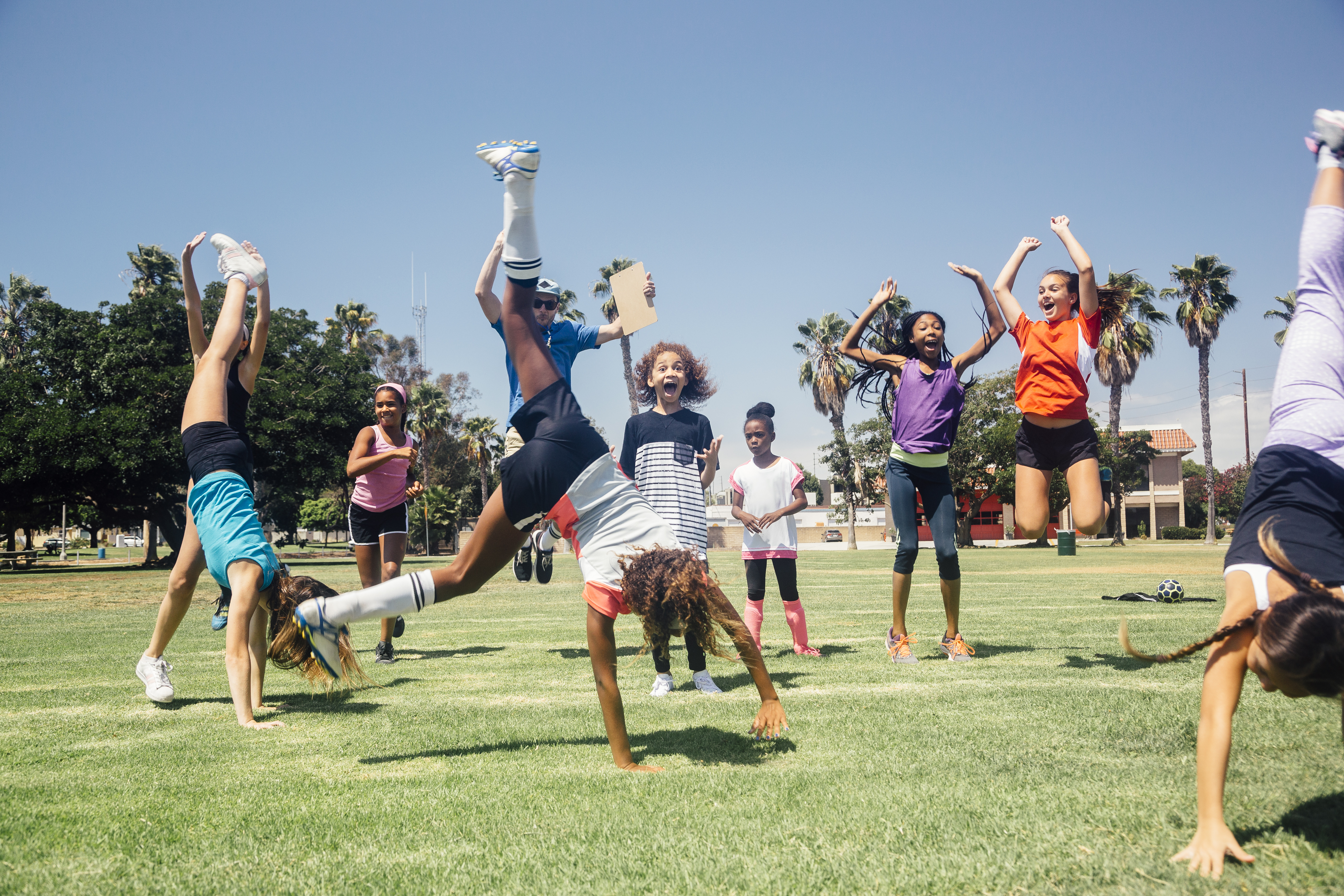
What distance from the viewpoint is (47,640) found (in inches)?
344

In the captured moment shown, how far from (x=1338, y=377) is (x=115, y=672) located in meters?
7.84

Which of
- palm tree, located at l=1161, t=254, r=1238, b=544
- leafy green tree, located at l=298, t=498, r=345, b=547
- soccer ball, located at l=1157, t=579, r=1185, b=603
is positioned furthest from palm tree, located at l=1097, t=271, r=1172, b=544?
leafy green tree, located at l=298, t=498, r=345, b=547

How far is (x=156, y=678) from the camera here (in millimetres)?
5230

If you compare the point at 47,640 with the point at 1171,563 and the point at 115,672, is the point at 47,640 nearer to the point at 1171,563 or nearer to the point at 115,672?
the point at 115,672

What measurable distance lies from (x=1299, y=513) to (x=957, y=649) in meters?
3.95

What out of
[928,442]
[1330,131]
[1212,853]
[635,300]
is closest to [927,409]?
[928,442]

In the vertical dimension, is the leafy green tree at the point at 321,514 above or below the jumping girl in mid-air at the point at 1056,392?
below

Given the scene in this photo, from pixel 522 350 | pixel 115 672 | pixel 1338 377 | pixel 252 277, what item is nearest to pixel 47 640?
pixel 115 672

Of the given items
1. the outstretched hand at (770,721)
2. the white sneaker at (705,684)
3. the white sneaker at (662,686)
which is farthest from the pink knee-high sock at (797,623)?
the outstretched hand at (770,721)

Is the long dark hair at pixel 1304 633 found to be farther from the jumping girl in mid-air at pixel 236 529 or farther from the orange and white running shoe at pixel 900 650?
the jumping girl in mid-air at pixel 236 529

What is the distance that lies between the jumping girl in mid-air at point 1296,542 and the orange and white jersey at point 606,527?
1.98m

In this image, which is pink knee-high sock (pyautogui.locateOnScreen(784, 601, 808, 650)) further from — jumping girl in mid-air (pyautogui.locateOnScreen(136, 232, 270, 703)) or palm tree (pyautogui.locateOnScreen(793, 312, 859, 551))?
palm tree (pyautogui.locateOnScreen(793, 312, 859, 551))

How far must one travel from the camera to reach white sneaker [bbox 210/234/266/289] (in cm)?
531

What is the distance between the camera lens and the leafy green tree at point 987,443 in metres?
47.7
